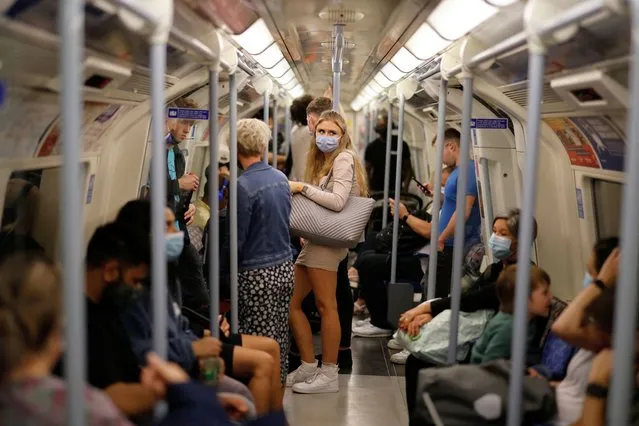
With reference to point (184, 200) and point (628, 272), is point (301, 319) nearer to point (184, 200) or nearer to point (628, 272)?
point (184, 200)

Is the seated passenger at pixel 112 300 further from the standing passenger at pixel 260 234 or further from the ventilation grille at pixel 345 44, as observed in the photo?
the ventilation grille at pixel 345 44

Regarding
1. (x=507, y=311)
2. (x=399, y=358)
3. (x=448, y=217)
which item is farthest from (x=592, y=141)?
(x=399, y=358)

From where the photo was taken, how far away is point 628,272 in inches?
77.4

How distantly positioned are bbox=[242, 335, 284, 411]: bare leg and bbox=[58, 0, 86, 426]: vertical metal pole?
1726 mm

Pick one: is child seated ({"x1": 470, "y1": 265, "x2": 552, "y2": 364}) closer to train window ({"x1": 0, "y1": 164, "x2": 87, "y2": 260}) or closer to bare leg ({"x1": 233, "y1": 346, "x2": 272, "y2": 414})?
bare leg ({"x1": 233, "y1": 346, "x2": 272, "y2": 414})

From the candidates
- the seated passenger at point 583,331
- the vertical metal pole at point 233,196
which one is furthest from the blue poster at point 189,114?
the seated passenger at point 583,331

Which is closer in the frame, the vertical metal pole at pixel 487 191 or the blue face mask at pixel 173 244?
the blue face mask at pixel 173 244

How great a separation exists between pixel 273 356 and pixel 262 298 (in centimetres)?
58

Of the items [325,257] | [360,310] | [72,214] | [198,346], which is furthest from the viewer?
[360,310]

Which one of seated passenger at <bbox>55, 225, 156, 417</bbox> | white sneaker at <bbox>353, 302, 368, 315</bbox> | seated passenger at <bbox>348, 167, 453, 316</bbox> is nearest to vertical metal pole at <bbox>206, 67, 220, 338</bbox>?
seated passenger at <bbox>55, 225, 156, 417</bbox>

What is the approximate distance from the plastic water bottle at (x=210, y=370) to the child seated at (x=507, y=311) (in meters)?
1.07

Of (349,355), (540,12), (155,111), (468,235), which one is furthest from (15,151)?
(349,355)

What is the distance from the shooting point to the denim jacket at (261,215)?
4.22 meters

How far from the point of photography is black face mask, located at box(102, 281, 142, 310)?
2.54 m
